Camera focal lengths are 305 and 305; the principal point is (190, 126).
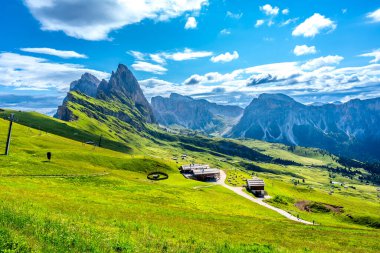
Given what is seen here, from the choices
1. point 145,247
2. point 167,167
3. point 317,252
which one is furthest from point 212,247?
point 167,167

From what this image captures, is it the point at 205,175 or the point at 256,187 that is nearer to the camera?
the point at 256,187

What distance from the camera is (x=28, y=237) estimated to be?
1958cm

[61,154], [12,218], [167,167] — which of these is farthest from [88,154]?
[12,218]

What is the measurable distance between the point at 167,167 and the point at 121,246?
153 m

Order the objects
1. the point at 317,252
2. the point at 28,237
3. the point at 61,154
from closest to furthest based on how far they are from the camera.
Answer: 1. the point at 28,237
2. the point at 317,252
3. the point at 61,154

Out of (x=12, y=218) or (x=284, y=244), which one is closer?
(x=12, y=218)

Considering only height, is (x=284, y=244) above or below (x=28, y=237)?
below

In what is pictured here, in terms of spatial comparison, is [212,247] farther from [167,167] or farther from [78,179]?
[167,167]

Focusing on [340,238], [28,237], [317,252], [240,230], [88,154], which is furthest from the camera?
[88,154]

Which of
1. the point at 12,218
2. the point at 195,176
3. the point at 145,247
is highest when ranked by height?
the point at 12,218

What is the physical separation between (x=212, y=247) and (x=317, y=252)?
15.2 meters

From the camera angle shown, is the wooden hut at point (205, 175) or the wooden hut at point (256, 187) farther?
the wooden hut at point (205, 175)

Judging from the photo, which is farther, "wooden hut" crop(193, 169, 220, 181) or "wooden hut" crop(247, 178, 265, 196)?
"wooden hut" crop(193, 169, 220, 181)

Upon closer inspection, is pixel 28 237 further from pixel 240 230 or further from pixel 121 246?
pixel 240 230
